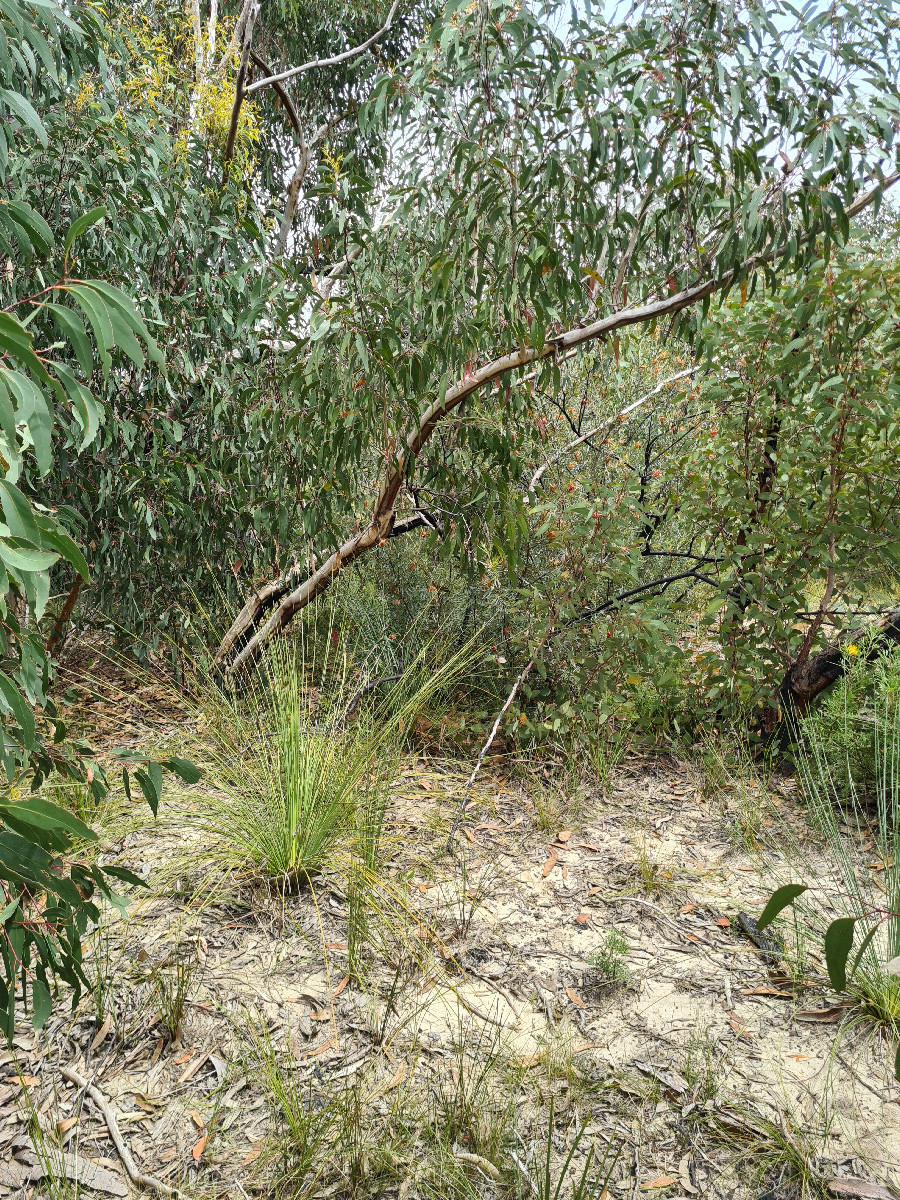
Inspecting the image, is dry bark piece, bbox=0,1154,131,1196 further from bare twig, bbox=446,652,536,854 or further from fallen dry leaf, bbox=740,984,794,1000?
fallen dry leaf, bbox=740,984,794,1000

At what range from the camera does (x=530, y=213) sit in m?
2.71

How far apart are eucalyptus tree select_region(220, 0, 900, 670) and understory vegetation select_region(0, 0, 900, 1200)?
0.03 m

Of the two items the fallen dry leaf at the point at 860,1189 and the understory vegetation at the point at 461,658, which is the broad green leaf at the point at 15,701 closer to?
the understory vegetation at the point at 461,658

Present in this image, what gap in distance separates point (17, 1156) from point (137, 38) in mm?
5874

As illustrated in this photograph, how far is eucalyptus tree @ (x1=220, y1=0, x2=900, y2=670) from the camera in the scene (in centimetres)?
257

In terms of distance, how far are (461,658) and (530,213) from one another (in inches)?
78.1

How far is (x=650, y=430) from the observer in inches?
188

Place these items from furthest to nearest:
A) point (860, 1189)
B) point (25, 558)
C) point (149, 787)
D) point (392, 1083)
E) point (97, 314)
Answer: point (392, 1083) < point (860, 1189) < point (149, 787) < point (97, 314) < point (25, 558)

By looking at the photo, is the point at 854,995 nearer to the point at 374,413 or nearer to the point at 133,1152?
the point at 133,1152

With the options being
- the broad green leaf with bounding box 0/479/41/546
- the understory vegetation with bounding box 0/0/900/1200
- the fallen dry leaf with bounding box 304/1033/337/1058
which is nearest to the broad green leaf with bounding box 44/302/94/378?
the understory vegetation with bounding box 0/0/900/1200

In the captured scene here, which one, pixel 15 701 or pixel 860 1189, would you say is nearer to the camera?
pixel 15 701

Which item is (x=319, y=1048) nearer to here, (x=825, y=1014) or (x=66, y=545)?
(x=825, y=1014)

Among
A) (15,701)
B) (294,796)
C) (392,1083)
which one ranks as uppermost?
(15,701)

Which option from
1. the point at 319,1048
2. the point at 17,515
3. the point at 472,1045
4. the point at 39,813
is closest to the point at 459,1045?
the point at 472,1045
